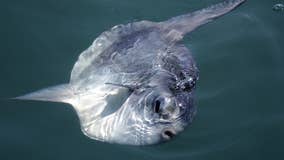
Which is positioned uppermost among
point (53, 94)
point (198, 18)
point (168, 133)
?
point (198, 18)

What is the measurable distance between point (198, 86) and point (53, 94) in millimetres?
2236

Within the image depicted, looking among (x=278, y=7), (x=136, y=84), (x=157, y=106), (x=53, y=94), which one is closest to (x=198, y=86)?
(x=136, y=84)

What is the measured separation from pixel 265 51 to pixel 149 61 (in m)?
2.50

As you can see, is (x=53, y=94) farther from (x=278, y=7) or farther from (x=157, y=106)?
(x=278, y=7)

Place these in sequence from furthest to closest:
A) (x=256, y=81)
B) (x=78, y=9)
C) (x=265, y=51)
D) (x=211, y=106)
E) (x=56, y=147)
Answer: (x=78, y=9) < (x=265, y=51) < (x=256, y=81) < (x=211, y=106) < (x=56, y=147)

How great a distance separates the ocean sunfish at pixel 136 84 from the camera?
4.41m

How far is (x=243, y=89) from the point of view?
20.2ft

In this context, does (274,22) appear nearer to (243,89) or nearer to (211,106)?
(243,89)

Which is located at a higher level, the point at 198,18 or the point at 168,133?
the point at 198,18

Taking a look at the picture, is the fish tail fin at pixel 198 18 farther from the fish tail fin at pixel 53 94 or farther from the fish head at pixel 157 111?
the fish tail fin at pixel 53 94

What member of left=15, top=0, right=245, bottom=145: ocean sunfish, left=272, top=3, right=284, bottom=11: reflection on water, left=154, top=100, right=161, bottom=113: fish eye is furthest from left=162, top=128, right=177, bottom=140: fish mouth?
left=272, top=3, right=284, bottom=11: reflection on water

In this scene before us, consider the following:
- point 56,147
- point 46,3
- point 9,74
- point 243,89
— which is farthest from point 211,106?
point 46,3

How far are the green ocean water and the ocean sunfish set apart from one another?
375mm

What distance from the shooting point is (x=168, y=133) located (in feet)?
14.0
